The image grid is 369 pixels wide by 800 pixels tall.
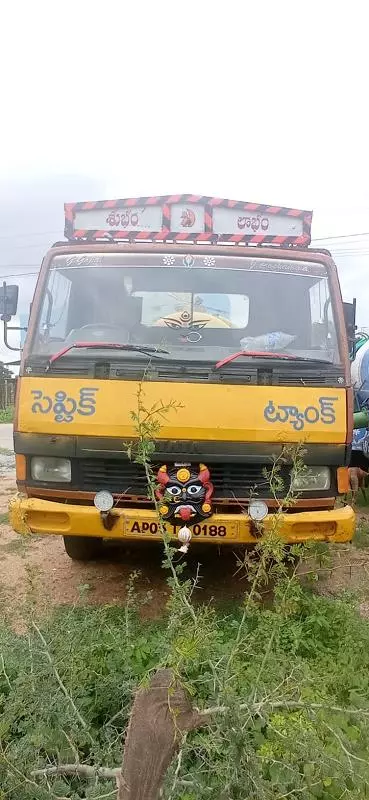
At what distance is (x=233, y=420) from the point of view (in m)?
3.45

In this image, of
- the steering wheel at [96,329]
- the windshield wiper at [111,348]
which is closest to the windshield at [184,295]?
the steering wheel at [96,329]

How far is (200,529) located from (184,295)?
63.3 inches

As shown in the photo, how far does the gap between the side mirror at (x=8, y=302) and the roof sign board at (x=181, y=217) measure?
61 cm

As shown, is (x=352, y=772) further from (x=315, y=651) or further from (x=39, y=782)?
(x=315, y=651)

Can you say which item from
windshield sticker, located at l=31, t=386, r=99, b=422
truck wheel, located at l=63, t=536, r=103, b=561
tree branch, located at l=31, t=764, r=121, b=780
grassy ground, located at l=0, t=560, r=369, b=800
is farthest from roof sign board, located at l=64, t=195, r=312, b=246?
tree branch, located at l=31, t=764, r=121, b=780

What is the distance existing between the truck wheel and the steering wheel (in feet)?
4.85

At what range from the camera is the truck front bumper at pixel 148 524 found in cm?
347

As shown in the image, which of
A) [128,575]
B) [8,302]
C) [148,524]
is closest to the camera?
[148,524]

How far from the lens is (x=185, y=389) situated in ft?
11.5

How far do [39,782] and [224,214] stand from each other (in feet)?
13.1

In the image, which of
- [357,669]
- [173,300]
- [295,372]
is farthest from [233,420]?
[357,669]

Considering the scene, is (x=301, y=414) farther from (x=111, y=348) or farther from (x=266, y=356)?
(x=111, y=348)

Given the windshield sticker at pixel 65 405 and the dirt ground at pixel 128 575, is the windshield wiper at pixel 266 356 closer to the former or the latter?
the windshield sticker at pixel 65 405

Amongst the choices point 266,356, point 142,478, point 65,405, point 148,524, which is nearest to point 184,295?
point 266,356
